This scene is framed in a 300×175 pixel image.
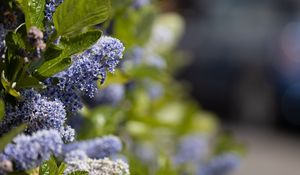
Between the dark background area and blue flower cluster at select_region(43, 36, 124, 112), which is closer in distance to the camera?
blue flower cluster at select_region(43, 36, 124, 112)

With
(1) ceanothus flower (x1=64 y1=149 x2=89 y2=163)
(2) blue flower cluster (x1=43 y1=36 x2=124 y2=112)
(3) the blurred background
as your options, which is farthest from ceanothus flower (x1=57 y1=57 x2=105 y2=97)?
(3) the blurred background

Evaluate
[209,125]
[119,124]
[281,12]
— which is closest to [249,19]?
[281,12]

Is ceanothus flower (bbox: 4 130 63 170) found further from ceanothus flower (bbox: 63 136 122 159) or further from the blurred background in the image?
the blurred background

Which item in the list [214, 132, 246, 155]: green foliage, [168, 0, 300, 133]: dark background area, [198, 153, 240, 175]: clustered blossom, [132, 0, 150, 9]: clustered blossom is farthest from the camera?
[168, 0, 300, 133]: dark background area

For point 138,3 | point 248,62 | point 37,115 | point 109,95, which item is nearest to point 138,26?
point 138,3

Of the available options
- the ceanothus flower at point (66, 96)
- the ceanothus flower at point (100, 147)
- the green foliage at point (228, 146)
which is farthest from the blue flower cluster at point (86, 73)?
the green foliage at point (228, 146)

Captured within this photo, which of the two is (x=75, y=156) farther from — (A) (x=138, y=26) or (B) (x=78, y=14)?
(A) (x=138, y=26)

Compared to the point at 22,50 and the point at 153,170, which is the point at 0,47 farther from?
the point at 153,170
